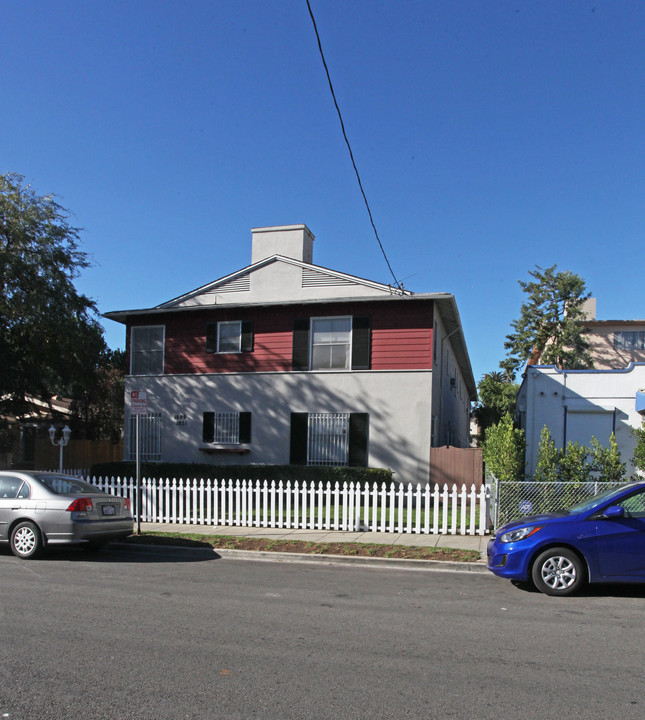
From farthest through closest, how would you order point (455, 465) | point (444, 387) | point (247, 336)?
point (444, 387) → point (247, 336) → point (455, 465)

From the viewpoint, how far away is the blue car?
759 centimetres

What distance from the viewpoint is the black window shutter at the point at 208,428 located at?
2084 centimetres

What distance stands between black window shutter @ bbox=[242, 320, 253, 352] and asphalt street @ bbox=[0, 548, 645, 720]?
12.1 m

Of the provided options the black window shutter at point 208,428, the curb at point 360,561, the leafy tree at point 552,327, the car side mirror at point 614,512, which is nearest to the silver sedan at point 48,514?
the curb at point 360,561

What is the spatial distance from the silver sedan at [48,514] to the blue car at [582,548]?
6.21 metres

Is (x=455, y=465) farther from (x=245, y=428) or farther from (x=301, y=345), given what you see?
(x=245, y=428)

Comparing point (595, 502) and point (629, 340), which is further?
point (629, 340)

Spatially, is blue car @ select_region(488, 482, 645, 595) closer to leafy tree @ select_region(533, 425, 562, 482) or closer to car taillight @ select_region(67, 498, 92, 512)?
leafy tree @ select_region(533, 425, 562, 482)

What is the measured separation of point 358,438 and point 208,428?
5.10 metres

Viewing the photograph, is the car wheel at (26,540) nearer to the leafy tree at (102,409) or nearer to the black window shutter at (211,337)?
the black window shutter at (211,337)

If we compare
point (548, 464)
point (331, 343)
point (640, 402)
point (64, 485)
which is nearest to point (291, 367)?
point (331, 343)

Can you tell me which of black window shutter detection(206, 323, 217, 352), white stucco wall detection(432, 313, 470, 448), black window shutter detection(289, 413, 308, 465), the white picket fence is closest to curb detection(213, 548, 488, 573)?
the white picket fence

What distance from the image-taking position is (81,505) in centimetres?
1004

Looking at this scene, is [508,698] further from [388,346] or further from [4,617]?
[388,346]
